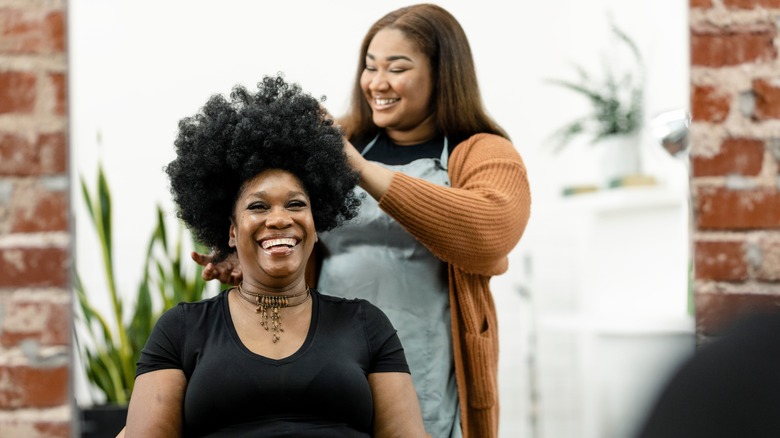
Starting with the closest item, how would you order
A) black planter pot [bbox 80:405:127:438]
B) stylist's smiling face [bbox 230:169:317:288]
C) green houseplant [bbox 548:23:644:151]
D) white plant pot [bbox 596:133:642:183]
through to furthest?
stylist's smiling face [bbox 230:169:317:288] → black planter pot [bbox 80:405:127:438] → green houseplant [bbox 548:23:644:151] → white plant pot [bbox 596:133:642:183]

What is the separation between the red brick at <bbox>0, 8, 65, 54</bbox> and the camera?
146 cm

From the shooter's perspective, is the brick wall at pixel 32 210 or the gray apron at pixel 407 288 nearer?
the brick wall at pixel 32 210

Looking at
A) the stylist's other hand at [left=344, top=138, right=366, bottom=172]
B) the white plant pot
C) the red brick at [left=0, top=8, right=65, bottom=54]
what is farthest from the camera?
the white plant pot

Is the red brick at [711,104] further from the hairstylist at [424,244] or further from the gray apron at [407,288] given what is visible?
the gray apron at [407,288]

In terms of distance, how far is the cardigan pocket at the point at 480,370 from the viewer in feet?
6.01

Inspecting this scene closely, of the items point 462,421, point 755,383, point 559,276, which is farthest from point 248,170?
point 559,276

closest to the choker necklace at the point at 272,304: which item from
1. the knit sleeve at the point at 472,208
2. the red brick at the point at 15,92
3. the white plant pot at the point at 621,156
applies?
the knit sleeve at the point at 472,208

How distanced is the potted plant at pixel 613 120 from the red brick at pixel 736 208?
1595 mm

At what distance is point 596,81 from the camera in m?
3.41

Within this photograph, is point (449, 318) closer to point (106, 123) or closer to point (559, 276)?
point (106, 123)

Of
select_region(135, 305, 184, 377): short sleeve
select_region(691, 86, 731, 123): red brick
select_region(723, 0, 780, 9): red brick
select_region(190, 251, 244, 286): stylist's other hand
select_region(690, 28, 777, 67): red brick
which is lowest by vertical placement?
select_region(135, 305, 184, 377): short sleeve

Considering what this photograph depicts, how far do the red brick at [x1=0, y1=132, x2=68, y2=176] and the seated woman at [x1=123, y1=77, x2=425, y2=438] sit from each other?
24 cm

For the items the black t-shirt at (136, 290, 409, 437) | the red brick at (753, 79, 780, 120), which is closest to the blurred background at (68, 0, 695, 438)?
the red brick at (753, 79, 780, 120)

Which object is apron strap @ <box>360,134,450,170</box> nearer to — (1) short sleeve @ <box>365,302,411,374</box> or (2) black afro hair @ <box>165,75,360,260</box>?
(2) black afro hair @ <box>165,75,360,260</box>
